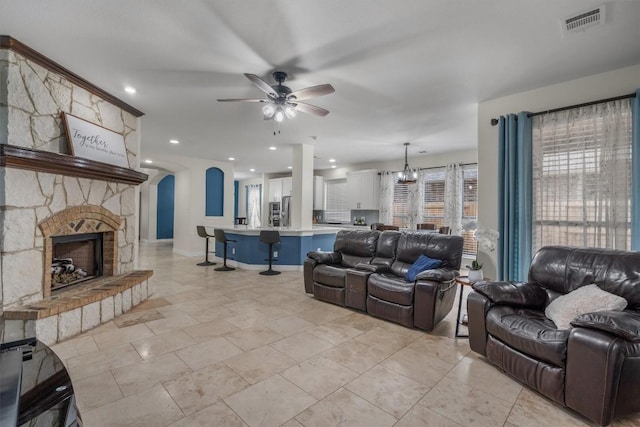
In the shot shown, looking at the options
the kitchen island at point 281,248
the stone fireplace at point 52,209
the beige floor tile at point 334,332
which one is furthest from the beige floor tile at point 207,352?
the kitchen island at point 281,248

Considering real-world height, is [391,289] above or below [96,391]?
above

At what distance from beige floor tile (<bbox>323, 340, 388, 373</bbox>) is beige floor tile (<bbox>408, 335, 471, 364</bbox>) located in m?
Answer: 0.42

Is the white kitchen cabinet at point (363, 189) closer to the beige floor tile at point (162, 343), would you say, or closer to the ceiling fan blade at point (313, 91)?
the ceiling fan blade at point (313, 91)

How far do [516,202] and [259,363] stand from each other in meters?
3.42

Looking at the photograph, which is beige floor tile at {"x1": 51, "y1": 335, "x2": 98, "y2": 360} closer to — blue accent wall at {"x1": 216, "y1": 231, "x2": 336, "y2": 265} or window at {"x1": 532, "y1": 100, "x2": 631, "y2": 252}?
blue accent wall at {"x1": 216, "y1": 231, "x2": 336, "y2": 265}

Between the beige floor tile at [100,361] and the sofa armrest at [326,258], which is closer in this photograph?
the beige floor tile at [100,361]

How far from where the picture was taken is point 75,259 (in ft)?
12.3

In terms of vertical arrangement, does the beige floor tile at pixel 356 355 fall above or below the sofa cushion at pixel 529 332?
below

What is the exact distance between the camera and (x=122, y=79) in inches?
132

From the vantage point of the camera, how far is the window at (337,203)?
9.11 m

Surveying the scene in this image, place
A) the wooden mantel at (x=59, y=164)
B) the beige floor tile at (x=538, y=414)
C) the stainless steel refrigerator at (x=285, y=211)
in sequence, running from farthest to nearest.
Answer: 1. the stainless steel refrigerator at (x=285, y=211)
2. the wooden mantel at (x=59, y=164)
3. the beige floor tile at (x=538, y=414)

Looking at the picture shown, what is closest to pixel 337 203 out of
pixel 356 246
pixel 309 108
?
pixel 356 246

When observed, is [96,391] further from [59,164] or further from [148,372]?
[59,164]

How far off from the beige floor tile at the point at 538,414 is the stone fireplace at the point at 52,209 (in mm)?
3945
